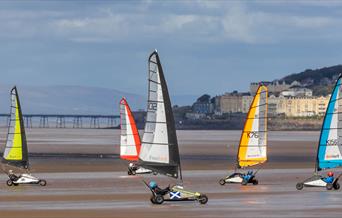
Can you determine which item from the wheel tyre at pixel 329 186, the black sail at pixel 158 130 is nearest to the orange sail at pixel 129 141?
the wheel tyre at pixel 329 186

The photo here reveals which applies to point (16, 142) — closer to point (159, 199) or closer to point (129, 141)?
point (129, 141)

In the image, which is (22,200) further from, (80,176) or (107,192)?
(80,176)

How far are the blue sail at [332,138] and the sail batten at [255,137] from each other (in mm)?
5265

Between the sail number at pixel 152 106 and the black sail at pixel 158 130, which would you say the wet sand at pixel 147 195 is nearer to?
the black sail at pixel 158 130

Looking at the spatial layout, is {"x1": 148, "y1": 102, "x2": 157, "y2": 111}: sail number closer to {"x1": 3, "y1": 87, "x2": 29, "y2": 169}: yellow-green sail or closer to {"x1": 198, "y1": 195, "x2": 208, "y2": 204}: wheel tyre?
{"x1": 198, "y1": 195, "x2": 208, "y2": 204}: wheel tyre

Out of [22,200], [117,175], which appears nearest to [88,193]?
[22,200]

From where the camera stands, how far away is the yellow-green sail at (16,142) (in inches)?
1650

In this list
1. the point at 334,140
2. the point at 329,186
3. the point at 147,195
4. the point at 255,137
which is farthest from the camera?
the point at 255,137

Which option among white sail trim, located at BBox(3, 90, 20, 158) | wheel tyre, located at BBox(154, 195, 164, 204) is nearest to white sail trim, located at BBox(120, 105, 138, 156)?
white sail trim, located at BBox(3, 90, 20, 158)

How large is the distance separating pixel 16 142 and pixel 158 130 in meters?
12.5

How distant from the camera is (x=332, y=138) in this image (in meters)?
37.3

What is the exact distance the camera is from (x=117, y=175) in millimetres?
45531

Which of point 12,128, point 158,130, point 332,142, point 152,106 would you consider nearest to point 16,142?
point 12,128

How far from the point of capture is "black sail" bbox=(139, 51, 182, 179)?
3048cm
